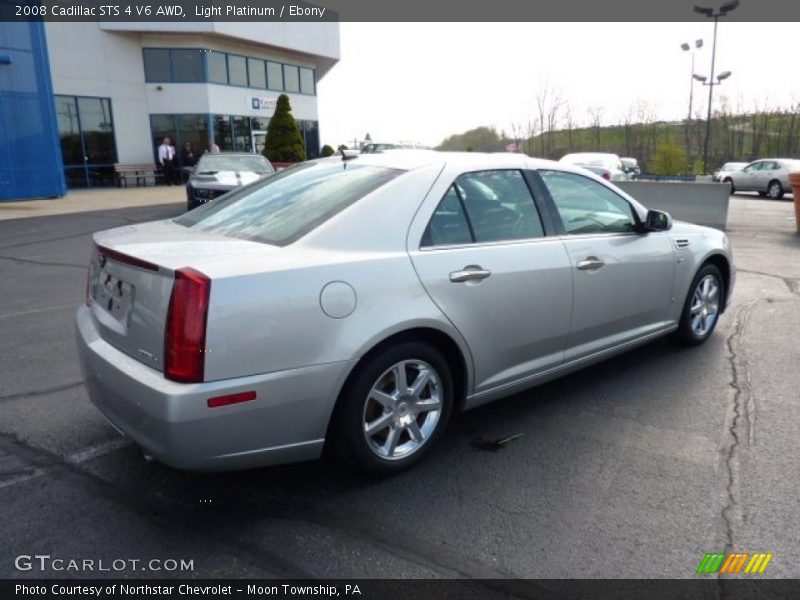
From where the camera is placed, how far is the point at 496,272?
10.8 feet

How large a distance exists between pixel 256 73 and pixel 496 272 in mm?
30072

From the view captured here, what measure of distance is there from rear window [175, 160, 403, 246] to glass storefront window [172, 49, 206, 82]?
2641 centimetres

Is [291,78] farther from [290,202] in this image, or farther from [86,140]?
[290,202]

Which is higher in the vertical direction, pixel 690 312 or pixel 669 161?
pixel 669 161

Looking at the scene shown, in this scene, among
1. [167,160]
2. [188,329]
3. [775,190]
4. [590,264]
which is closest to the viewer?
[188,329]

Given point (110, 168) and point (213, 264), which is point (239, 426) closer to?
point (213, 264)

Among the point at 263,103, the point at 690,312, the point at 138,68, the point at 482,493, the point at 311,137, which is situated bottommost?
the point at 482,493

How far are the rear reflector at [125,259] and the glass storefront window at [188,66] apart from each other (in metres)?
27.1

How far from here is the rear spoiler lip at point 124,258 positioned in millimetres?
2607

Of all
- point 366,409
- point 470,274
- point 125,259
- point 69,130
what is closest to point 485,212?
point 470,274

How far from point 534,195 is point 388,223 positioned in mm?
1186

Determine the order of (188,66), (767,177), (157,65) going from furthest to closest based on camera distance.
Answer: (188,66) < (157,65) < (767,177)

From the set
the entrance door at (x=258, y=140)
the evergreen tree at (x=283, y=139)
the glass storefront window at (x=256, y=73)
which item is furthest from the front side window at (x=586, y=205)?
the glass storefront window at (x=256, y=73)

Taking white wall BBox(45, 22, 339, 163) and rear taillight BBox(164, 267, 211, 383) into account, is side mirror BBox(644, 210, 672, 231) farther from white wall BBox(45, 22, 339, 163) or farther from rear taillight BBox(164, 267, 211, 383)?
white wall BBox(45, 22, 339, 163)
